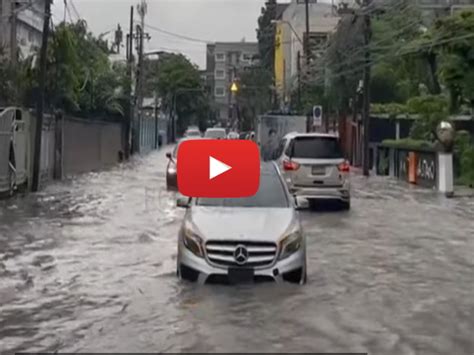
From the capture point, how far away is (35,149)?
28.2m

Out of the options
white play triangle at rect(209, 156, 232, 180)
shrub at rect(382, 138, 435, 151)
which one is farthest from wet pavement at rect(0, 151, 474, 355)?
shrub at rect(382, 138, 435, 151)

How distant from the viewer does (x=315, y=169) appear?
22.4 metres

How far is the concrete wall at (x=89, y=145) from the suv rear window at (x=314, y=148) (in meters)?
16.7

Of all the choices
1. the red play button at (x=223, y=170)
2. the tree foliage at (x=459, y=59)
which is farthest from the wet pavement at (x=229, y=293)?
the tree foliage at (x=459, y=59)

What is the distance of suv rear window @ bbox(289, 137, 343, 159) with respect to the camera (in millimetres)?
22641

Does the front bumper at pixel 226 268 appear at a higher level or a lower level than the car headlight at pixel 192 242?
lower

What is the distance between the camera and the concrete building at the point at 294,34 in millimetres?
86500

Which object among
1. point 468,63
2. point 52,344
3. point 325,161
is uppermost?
point 468,63

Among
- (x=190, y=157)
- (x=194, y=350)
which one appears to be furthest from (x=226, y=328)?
(x=190, y=157)

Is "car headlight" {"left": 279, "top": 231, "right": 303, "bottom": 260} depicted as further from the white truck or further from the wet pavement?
the white truck

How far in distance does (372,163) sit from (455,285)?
34191mm

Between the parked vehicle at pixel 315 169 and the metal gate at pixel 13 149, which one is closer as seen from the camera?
the parked vehicle at pixel 315 169

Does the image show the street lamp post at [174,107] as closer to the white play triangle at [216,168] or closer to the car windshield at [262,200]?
the white play triangle at [216,168]

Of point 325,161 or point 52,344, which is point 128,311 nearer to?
point 52,344
